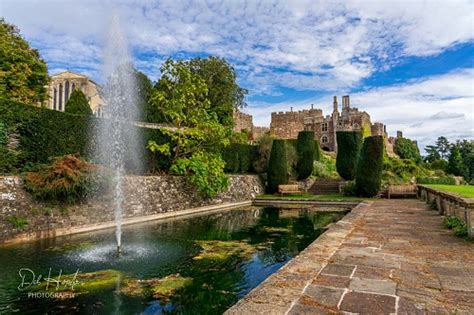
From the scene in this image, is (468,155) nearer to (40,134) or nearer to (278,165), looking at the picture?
(278,165)

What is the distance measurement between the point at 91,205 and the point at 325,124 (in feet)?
131

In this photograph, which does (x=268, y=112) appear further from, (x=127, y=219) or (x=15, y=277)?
(x=15, y=277)

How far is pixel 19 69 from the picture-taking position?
1739cm

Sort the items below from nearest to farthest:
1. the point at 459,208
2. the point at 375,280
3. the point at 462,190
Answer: the point at 375,280
the point at 459,208
the point at 462,190

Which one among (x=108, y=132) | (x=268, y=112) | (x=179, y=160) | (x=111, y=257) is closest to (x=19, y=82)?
(x=108, y=132)

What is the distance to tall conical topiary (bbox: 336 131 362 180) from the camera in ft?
62.2

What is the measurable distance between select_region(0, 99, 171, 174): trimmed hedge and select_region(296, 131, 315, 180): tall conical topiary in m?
13.7

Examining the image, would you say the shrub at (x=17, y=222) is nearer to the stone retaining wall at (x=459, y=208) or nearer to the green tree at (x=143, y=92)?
the stone retaining wall at (x=459, y=208)

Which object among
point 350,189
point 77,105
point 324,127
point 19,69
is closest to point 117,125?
point 77,105

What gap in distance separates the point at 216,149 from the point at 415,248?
10.3 metres

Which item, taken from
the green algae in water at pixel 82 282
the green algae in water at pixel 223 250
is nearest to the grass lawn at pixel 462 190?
the green algae in water at pixel 223 250

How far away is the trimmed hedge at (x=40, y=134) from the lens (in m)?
7.91

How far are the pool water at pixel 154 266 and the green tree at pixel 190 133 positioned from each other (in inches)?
169

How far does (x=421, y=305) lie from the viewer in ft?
8.68
